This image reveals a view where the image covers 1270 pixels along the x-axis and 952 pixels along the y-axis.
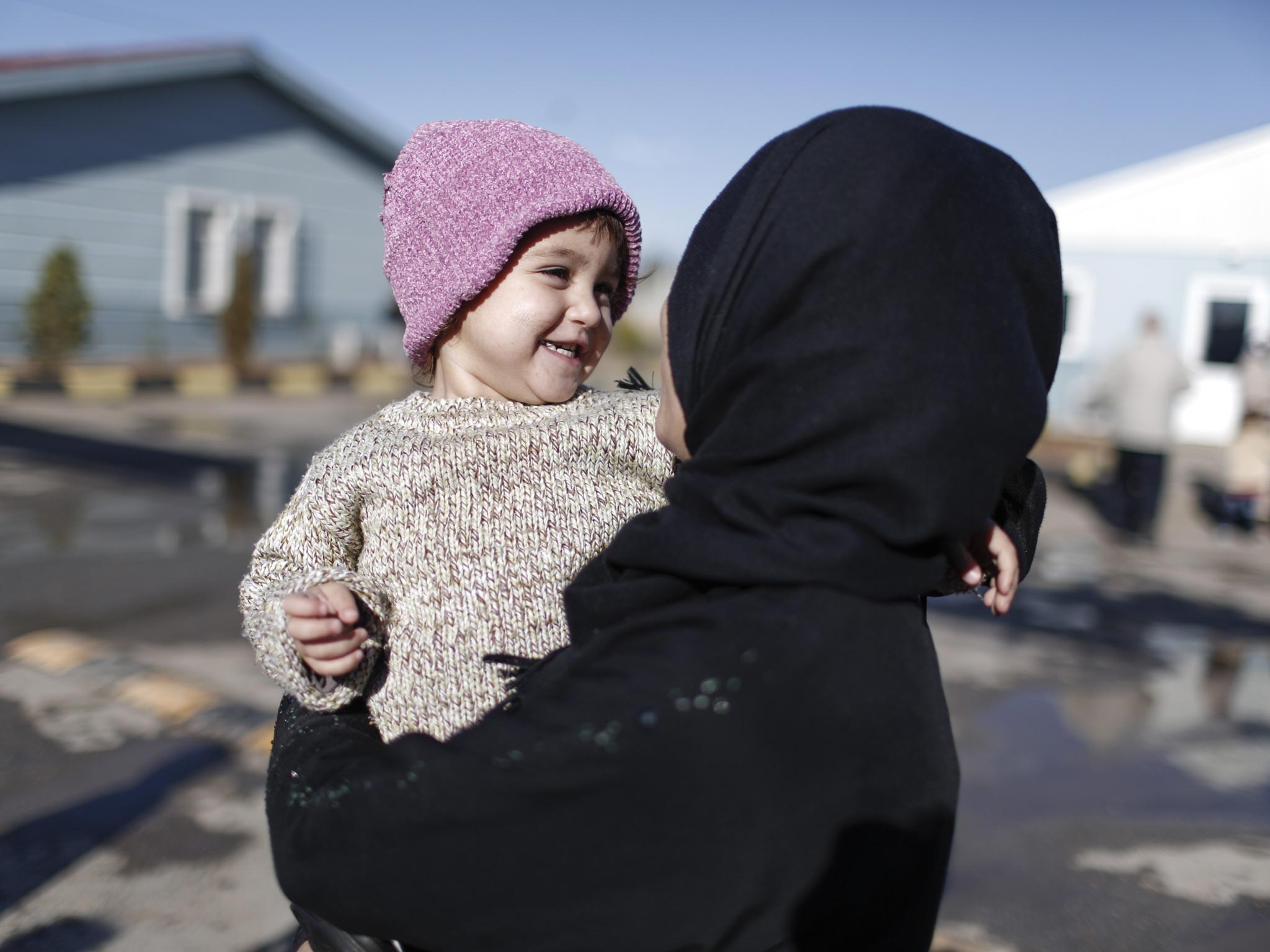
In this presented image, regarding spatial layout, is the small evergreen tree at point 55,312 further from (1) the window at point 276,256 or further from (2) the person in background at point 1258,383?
(2) the person in background at point 1258,383

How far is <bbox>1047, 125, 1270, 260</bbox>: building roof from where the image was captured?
18.8 m

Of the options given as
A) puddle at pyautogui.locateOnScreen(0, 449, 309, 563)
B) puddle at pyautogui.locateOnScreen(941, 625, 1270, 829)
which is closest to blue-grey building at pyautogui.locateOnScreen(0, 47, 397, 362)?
puddle at pyautogui.locateOnScreen(0, 449, 309, 563)

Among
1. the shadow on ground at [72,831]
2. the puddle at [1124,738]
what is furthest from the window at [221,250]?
the puddle at [1124,738]

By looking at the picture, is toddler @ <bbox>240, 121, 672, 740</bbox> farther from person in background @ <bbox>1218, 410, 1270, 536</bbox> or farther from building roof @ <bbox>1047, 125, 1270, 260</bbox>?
building roof @ <bbox>1047, 125, 1270, 260</bbox>

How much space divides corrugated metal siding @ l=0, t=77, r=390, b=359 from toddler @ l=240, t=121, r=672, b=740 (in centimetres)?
1614

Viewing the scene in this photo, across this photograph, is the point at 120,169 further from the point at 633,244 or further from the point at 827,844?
the point at 827,844

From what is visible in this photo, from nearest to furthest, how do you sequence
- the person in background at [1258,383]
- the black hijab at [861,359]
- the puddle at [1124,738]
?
the black hijab at [861,359] < the puddle at [1124,738] < the person in background at [1258,383]

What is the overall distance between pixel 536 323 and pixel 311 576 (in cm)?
60

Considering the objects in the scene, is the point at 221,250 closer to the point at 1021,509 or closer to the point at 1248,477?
the point at 1248,477

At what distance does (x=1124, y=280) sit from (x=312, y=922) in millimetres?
20422

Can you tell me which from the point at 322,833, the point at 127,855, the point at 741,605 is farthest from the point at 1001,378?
the point at 127,855

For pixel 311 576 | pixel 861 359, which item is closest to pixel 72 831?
pixel 311 576

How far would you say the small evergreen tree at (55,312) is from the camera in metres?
15.6

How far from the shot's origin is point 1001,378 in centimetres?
111
